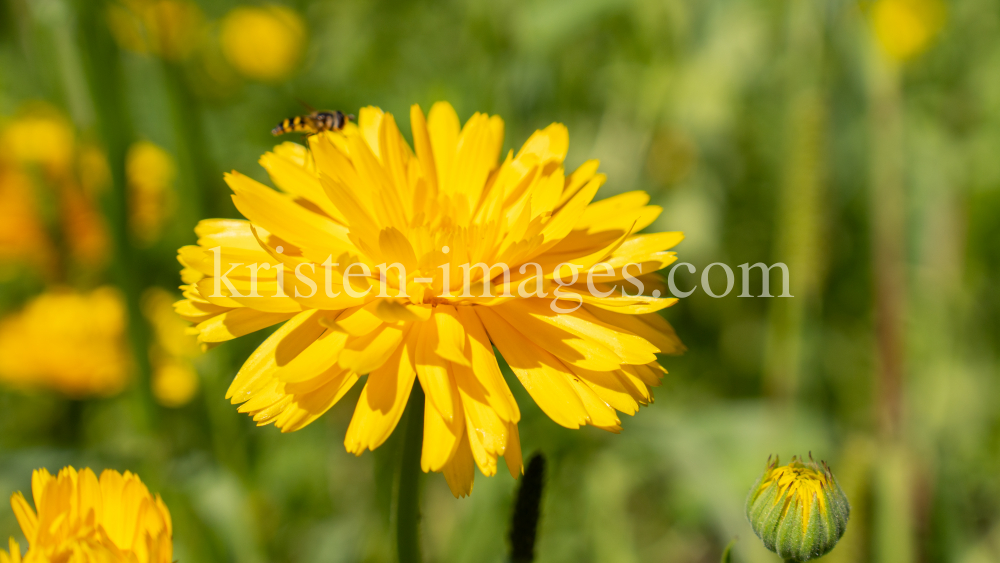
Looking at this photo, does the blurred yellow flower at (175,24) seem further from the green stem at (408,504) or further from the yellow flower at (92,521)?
the green stem at (408,504)

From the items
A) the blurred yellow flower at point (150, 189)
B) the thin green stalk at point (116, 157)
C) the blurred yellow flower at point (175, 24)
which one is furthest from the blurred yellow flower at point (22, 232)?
the thin green stalk at point (116, 157)

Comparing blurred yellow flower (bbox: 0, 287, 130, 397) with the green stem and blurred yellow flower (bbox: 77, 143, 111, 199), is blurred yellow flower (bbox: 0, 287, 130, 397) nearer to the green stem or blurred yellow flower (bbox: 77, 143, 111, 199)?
blurred yellow flower (bbox: 77, 143, 111, 199)

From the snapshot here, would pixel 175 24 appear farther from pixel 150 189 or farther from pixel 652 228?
pixel 652 228

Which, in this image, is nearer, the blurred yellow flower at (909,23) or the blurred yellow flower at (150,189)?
the blurred yellow flower at (150,189)

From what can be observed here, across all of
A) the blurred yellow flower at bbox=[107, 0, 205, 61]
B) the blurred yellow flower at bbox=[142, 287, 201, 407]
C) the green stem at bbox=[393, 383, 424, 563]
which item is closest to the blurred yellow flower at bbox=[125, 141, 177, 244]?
the blurred yellow flower at bbox=[142, 287, 201, 407]

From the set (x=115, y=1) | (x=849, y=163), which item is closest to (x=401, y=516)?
(x=115, y=1)

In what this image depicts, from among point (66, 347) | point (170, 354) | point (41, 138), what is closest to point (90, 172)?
point (170, 354)
